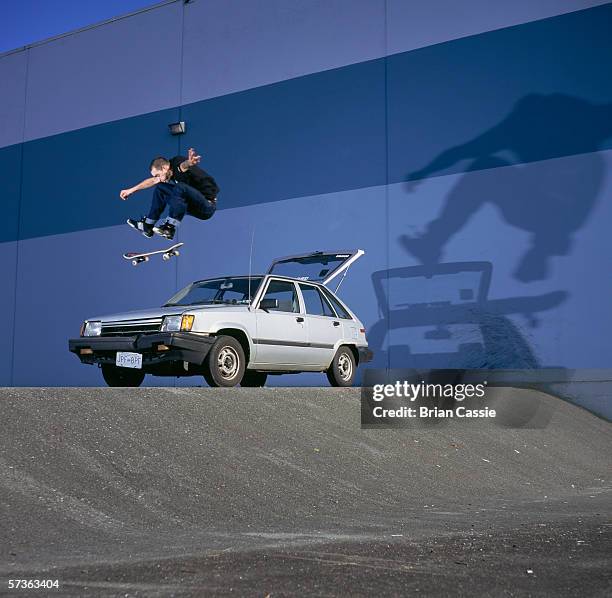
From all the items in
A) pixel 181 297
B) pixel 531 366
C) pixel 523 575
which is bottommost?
pixel 523 575

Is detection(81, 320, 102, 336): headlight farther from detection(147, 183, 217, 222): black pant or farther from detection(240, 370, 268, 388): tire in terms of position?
detection(147, 183, 217, 222): black pant

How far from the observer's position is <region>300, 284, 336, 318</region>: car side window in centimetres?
1234

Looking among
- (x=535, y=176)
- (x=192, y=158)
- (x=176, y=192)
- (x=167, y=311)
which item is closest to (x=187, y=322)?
(x=167, y=311)

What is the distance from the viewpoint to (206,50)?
20016mm

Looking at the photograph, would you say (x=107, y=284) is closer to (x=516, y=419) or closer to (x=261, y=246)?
(x=261, y=246)

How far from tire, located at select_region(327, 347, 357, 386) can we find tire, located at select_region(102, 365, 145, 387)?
2860mm

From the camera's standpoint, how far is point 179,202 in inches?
789

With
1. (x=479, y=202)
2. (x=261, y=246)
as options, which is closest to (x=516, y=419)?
(x=479, y=202)

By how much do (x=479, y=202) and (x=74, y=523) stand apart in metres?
11.9

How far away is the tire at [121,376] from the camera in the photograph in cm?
1149

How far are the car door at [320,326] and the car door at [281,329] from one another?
18 centimetres

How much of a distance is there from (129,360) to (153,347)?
0.43 m

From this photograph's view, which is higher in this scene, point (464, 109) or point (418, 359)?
point (464, 109)

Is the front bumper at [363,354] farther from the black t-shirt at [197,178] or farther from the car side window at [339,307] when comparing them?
the black t-shirt at [197,178]
